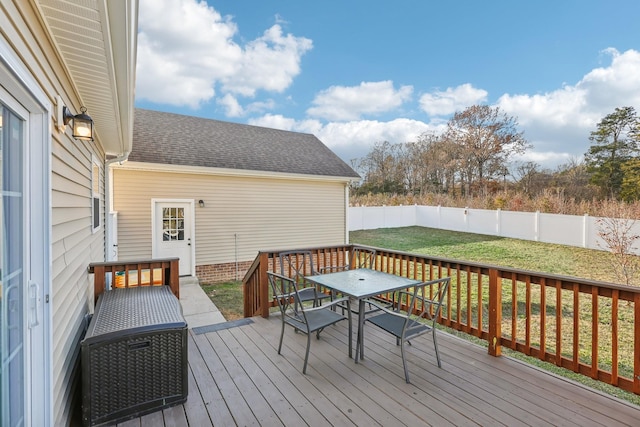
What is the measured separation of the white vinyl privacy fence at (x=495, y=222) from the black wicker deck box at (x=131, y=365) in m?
11.9

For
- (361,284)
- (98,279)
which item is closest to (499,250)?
(361,284)

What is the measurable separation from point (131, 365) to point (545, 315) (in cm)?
448

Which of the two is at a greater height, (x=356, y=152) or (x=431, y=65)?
(x=431, y=65)

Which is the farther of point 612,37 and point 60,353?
point 612,37

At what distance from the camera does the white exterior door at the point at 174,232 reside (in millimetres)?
7418

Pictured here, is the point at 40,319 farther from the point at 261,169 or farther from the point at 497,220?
the point at 497,220

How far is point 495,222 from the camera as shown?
13.1 meters

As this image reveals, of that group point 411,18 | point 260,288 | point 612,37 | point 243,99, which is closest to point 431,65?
point 411,18

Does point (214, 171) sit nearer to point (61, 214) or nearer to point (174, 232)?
point (174, 232)

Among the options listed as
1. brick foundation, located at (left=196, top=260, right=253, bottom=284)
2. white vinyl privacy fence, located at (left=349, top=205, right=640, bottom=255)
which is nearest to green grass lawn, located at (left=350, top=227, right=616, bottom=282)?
white vinyl privacy fence, located at (left=349, top=205, right=640, bottom=255)

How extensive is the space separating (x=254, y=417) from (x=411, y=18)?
11.7 metres

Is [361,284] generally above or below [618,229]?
below

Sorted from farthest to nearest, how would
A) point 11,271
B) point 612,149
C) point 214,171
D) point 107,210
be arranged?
point 612,149, point 214,171, point 107,210, point 11,271

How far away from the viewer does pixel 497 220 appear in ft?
42.9
